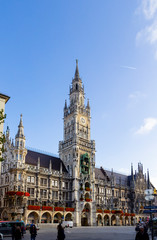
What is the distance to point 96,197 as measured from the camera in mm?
79438

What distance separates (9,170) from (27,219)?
11.8 metres

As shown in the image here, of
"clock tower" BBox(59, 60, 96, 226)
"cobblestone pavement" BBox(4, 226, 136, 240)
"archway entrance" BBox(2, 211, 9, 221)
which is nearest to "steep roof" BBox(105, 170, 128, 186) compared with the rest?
"clock tower" BBox(59, 60, 96, 226)

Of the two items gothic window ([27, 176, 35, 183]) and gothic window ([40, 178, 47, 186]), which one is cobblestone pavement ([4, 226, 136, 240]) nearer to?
gothic window ([27, 176, 35, 183])

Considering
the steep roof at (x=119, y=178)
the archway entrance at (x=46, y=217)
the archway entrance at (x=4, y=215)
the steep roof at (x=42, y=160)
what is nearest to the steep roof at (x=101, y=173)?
the steep roof at (x=119, y=178)

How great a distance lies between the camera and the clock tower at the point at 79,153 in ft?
228

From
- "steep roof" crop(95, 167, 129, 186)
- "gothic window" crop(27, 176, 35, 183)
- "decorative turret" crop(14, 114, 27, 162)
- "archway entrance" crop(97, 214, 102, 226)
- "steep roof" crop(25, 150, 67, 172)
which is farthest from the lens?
"steep roof" crop(95, 167, 129, 186)

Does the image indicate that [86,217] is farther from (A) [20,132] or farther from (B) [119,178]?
(A) [20,132]

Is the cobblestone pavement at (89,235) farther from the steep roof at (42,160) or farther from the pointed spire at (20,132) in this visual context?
the steep roof at (42,160)

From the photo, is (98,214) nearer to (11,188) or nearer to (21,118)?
(11,188)

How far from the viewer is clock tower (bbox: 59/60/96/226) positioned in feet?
228

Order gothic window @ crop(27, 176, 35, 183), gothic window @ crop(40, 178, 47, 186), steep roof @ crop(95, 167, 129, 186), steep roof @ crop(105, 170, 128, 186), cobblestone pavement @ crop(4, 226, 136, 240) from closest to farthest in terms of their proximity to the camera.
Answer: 1. cobblestone pavement @ crop(4, 226, 136, 240)
2. gothic window @ crop(27, 176, 35, 183)
3. gothic window @ crop(40, 178, 47, 186)
4. steep roof @ crop(95, 167, 129, 186)
5. steep roof @ crop(105, 170, 128, 186)

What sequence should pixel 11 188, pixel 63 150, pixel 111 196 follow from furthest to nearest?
pixel 111 196, pixel 63 150, pixel 11 188

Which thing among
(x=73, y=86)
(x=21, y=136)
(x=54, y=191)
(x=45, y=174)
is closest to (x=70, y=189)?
(x=54, y=191)

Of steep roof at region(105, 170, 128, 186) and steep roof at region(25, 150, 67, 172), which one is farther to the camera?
steep roof at region(105, 170, 128, 186)
